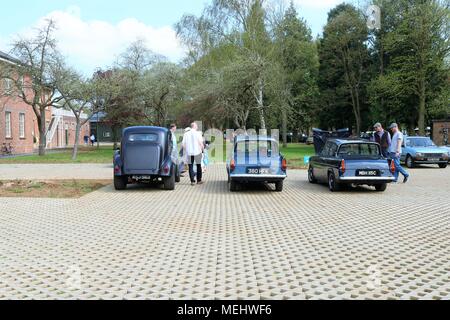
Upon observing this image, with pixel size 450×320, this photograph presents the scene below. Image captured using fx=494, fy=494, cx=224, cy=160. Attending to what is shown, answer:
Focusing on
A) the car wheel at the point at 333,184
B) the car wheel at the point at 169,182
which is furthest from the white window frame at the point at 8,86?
the car wheel at the point at 333,184

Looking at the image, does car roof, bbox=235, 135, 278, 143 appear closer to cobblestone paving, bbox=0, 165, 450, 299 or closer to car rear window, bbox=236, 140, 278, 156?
car rear window, bbox=236, 140, 278, 156

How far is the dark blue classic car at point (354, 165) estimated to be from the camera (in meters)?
13.0

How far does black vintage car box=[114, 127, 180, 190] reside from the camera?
13.8m

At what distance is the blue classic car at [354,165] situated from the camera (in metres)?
13.0

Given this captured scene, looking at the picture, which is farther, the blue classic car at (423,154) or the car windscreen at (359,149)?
the blue classic car at (423,154)

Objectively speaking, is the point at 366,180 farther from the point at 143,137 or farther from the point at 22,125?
the point at 22,125

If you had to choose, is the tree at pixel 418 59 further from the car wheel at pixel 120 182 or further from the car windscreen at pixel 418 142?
the car wheel at pixel 120 182

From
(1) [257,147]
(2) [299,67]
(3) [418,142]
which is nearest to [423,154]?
(3) [418,142]

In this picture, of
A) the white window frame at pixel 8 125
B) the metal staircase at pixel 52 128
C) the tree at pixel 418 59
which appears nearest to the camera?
the tree at pixel 418 59

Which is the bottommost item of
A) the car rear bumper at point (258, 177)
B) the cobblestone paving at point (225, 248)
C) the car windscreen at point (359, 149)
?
the cobblestone paving at point (225, 248)

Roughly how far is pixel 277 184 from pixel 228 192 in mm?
1377

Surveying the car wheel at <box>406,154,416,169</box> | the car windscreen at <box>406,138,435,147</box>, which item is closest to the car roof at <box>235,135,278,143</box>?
the car wheel at <box>406,154,416,169</box>

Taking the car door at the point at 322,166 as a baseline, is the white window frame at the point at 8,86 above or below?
above

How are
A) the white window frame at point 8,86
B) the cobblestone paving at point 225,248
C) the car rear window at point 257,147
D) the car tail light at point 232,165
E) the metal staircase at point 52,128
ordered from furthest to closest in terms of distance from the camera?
the metal staircase at point 52,128, the white window frame at point 8,86, the car rear window at point 257,147, the car tail light at point 232,165, the cobblestone paving at point 225,248
